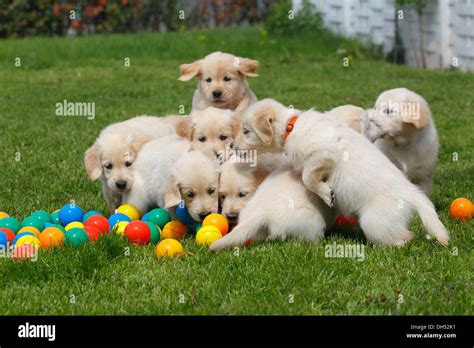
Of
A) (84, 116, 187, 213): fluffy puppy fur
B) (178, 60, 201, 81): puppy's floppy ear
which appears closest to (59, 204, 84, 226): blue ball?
(84, 116, 187, 213): fluffy puppy fur

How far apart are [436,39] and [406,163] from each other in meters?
8.24

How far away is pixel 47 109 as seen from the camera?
36.0 feet

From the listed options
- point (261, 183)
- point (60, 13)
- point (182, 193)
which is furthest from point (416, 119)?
point (60, 13)

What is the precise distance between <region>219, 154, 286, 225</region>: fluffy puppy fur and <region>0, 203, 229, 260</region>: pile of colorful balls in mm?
111

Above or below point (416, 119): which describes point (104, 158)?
below

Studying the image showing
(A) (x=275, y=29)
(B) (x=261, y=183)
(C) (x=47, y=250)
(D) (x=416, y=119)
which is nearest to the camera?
(C) (x=47, y=250)

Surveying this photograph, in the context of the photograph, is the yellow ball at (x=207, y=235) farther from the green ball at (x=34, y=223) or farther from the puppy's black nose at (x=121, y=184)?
the green ball at (x=34, y=223)

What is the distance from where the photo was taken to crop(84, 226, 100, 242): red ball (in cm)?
518

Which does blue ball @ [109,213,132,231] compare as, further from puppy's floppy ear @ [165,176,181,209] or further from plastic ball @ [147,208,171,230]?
puppy's floppy ear @ [165,176,181,209]

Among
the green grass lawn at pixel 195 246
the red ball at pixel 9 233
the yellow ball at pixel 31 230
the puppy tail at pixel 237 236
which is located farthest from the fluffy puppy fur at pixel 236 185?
the red ball at pixel 9 233

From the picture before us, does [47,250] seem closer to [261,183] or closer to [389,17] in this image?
[261,183]

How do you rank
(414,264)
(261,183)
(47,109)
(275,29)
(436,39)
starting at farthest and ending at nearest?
1. (275,29)
2. (436,39)
3. (47,109)
4. (261,183)
5. (414,264)

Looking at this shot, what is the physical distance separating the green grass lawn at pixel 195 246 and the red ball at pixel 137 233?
0.52 feet

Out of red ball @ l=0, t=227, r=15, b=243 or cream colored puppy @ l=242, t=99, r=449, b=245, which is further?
red ball @ l=0, t=227, r=15, b=243
